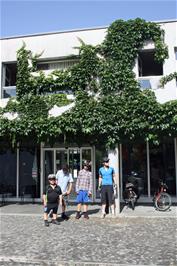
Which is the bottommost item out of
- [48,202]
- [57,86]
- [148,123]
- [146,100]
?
[48,202]

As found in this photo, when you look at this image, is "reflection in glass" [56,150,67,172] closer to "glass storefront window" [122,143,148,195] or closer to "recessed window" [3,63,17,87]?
"glass storefront window" [122,143,148,195]

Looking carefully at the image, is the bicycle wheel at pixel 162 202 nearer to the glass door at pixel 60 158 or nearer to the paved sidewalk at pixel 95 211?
the paved sidewalk at pixel 95 211

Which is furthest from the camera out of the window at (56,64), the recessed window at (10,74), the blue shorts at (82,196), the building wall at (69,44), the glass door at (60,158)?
the glass door at (60,158)

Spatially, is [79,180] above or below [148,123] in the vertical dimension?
below

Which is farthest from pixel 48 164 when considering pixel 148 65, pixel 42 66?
pixel 148 65

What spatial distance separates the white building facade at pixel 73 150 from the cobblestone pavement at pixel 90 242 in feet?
11.0

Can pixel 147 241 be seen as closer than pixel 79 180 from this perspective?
Yes

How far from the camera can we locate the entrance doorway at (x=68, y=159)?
15.5 metres

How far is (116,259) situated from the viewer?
6438 millimetres

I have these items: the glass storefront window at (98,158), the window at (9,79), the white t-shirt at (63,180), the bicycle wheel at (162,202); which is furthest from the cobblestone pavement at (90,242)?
the window at (9,79)

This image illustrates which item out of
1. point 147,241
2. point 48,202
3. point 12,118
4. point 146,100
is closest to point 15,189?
point 12,118

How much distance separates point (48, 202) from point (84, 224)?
1232 mm

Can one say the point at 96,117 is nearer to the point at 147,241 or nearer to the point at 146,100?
the point at 146,100

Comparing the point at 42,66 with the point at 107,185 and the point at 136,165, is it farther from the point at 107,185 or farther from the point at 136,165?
the point at 107,185
